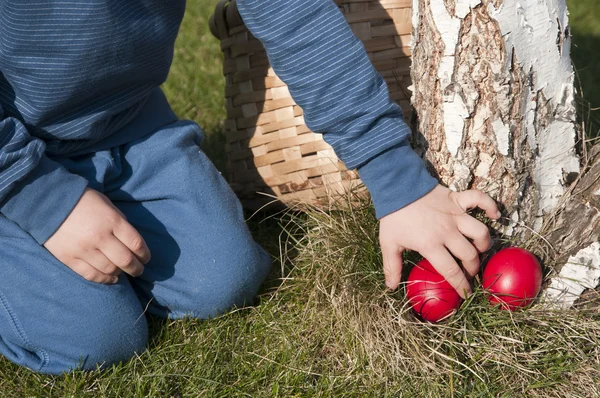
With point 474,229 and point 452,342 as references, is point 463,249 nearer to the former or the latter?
point 474,229

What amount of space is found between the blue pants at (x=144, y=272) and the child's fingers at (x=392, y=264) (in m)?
0.40

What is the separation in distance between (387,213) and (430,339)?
30cm

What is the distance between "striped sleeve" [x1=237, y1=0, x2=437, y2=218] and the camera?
5.31 feet

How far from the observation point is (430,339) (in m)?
1.63

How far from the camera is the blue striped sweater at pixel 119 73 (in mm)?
1617

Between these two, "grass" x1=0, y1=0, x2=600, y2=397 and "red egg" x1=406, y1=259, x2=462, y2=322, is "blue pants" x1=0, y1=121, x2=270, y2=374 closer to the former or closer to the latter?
"grass" x1=0, y1=0, x2=600, y2=397

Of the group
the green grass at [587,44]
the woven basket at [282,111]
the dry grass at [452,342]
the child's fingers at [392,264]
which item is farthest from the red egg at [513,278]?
the green grass at [587,44]

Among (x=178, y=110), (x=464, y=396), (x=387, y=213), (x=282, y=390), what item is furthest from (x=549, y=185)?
(x=178, y=110)

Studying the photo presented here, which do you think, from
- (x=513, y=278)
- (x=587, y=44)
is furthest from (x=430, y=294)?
(x=587, y=44)

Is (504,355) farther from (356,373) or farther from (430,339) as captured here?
(356,373)

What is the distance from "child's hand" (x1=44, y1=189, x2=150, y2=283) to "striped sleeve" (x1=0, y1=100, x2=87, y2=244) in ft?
0.08

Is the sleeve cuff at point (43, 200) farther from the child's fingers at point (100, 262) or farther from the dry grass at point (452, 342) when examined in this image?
the dry grass at point (452, 342)

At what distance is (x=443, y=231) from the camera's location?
160 cm

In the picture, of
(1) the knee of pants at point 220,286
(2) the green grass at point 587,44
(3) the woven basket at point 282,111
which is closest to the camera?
(1) the knee of pants at point 220,286
